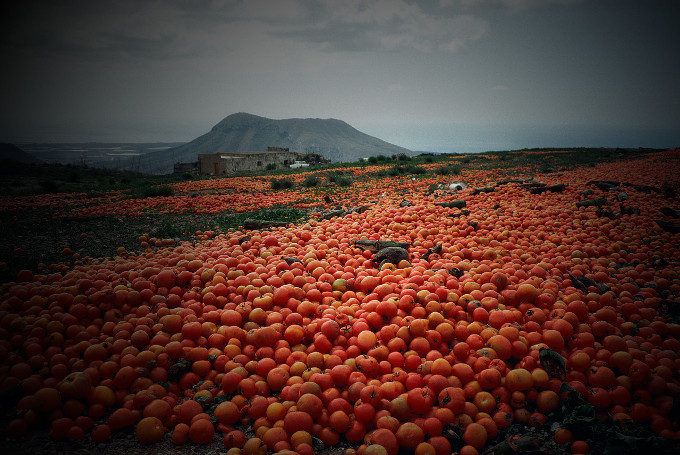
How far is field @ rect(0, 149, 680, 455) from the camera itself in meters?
2.75

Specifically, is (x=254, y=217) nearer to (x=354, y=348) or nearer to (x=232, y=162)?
(x=354, y=348)

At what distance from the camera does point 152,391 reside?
3.07 m

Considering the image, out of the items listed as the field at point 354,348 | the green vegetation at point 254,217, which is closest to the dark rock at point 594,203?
the field at point 354,348

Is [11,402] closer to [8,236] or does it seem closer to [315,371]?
[315,371]

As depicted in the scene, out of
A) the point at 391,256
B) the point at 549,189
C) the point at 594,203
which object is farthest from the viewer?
the point at 549,189

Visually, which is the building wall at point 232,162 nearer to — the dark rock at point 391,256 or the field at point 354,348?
the field at point 354,348

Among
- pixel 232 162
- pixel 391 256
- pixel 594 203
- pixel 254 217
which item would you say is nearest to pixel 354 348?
pixel 391 256

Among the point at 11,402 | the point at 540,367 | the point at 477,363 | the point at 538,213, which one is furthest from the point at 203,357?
the point at 538,213

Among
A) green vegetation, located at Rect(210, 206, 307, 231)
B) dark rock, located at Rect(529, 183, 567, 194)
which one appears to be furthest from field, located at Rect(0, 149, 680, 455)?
dark rock, located at Rect(529, 183, 567, 194)

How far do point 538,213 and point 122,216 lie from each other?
14118 millimetres

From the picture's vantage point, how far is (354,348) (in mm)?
3615

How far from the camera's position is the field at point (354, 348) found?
2746mm

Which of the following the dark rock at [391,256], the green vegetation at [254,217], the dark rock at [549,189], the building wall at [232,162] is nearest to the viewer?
the dark rock at [391,256]

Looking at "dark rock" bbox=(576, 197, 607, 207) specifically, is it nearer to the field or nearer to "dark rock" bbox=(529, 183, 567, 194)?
the field
